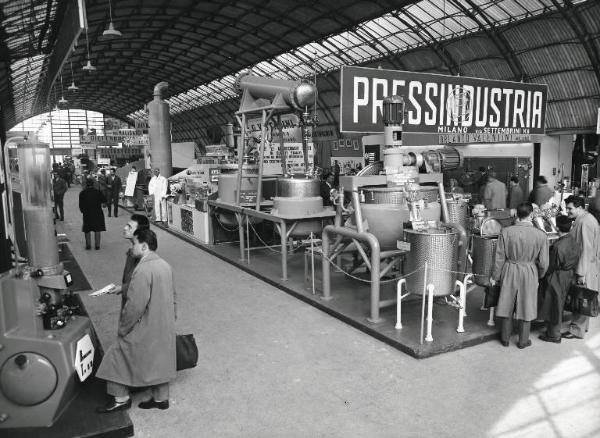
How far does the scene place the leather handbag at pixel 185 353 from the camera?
4.50 metres

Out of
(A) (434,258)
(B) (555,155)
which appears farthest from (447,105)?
(B) (555,155)

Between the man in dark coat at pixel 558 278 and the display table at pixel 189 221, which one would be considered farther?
the display table at pixel 189 221

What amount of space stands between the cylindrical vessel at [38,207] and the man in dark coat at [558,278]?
5302 millimetres

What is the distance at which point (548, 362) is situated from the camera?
5.11 metres

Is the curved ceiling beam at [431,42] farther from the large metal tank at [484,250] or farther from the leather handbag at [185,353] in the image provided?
the leather handbag at [185,353]

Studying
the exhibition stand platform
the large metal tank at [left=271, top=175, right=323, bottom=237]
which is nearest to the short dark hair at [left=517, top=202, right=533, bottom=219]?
the exhibition stand platform

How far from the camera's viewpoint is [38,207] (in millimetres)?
4160

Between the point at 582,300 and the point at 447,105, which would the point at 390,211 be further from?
the point at 582,300

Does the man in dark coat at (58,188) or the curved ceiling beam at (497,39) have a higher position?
the curved ceiling beam at (497,39)

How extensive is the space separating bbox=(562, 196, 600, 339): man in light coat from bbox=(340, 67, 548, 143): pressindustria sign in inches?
70.2

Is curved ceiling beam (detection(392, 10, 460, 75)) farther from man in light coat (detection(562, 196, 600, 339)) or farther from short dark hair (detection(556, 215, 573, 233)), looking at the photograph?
short dark hair (detection(556, 215, 573, 233))

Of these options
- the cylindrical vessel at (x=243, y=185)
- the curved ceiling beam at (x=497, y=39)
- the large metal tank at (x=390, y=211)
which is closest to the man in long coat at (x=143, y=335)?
the large metal tank at (x=390, y=211)

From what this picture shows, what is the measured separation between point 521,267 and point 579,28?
16845 mm

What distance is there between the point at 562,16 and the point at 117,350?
20002 millimetres
